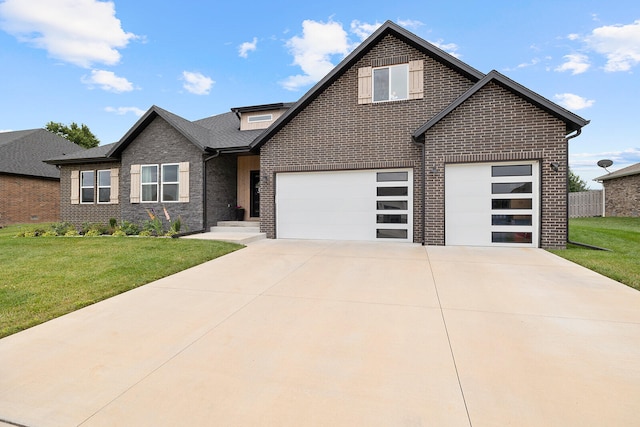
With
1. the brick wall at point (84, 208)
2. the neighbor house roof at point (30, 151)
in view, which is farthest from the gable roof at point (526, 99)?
the neighbor house roof at point (30, 151)

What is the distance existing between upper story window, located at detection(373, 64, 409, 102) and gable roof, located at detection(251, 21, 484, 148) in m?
0.74

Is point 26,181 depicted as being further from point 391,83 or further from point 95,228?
point 391,83

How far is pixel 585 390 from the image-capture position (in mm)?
2168

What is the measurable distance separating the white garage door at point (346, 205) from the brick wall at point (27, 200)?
1877cm

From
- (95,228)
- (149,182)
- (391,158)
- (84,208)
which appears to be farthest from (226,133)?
(391,158)

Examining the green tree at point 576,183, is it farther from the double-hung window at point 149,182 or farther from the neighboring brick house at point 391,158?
the double-hung window at point 149,182

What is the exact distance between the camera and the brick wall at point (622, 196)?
58.5ft

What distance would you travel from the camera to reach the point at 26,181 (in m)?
19.0

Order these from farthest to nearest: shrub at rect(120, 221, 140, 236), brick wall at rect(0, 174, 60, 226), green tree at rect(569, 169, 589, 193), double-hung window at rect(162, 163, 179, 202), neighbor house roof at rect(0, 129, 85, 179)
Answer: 1. green tree at rect(569, 169, 589, 193)
2. neighbor house roof at rect(0, 129, 85, 179)
3. brick wall at rect(0, 174, 60, 226)
4. double-hung window at rect(162, 163, 179, 202)
5. shrub at rect(120, 221, 140, 236)

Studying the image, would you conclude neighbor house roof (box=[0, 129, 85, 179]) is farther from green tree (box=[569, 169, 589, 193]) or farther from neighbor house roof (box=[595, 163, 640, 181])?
green tree (box=[569, 169, 589, 193])

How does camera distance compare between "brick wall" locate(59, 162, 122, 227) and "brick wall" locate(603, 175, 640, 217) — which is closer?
"brick wall" locate(59, 162, 122, 227)

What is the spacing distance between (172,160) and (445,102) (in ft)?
33.5

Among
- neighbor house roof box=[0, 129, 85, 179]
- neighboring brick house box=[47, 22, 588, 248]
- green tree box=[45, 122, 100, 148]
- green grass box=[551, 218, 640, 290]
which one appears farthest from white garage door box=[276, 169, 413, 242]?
green tree box=[45, 122, 100, 148]

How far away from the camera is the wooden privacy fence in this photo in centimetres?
2097
